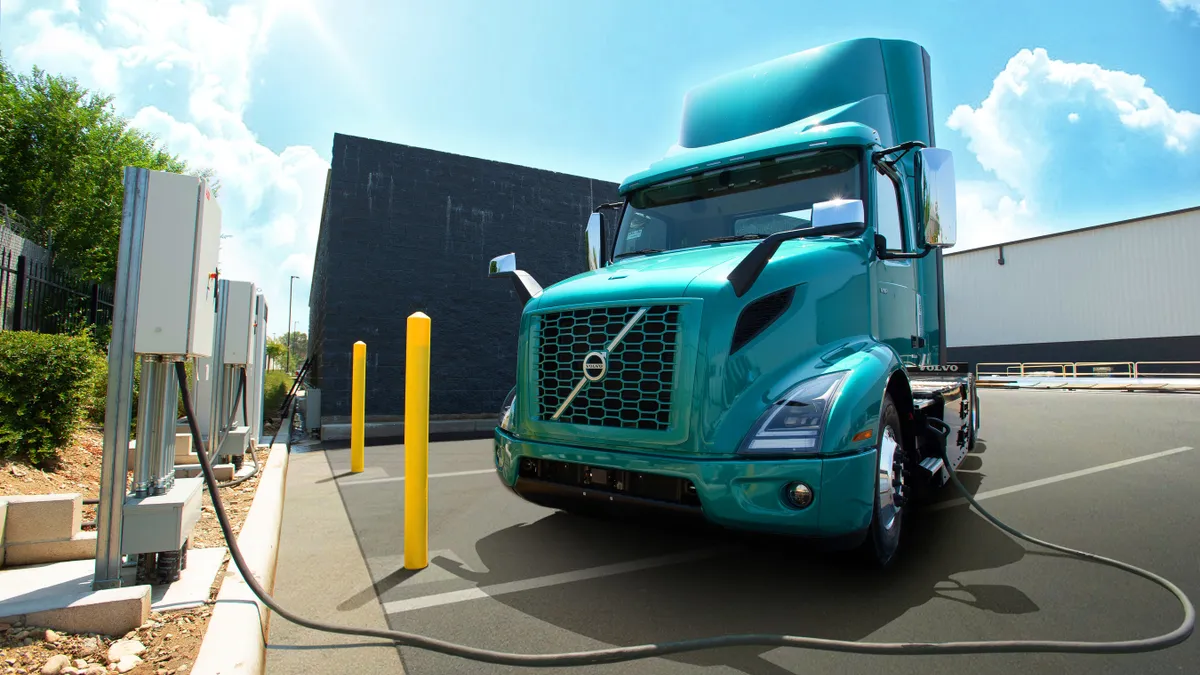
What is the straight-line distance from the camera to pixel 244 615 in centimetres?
262

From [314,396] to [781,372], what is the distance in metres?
9.84

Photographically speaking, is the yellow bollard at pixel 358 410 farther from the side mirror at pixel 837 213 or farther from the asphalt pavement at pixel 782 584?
the side mirror at pixel 837 213

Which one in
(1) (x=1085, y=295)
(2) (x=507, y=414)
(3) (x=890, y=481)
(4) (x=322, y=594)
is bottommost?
(4) (x=322, y=594)

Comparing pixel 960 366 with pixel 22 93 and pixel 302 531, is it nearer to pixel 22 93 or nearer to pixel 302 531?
pixel 302 531

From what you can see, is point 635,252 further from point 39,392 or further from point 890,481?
point 39,392

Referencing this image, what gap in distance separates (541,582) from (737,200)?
9.30ft

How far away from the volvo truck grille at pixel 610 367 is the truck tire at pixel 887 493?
118cm

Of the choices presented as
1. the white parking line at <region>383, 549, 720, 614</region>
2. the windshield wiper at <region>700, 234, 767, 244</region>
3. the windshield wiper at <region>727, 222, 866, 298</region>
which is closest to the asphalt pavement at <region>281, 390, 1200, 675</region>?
the white parking line at <region>383, 549, 720, 614</region>

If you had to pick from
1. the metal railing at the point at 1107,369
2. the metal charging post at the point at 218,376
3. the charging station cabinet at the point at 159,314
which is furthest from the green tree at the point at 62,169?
the metal railing at the point at 1107,369

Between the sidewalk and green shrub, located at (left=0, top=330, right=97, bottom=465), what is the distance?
192 centimetres

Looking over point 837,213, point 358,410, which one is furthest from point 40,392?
point 837,213

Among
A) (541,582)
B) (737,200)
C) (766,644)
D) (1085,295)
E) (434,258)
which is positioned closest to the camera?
(766,644)

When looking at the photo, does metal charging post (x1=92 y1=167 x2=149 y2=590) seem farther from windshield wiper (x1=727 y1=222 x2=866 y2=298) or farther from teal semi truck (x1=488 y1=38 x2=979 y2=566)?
windshield wiper (x1=727 y1=222 x2=866 y2=298)

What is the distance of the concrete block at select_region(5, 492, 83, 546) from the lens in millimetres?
3127
